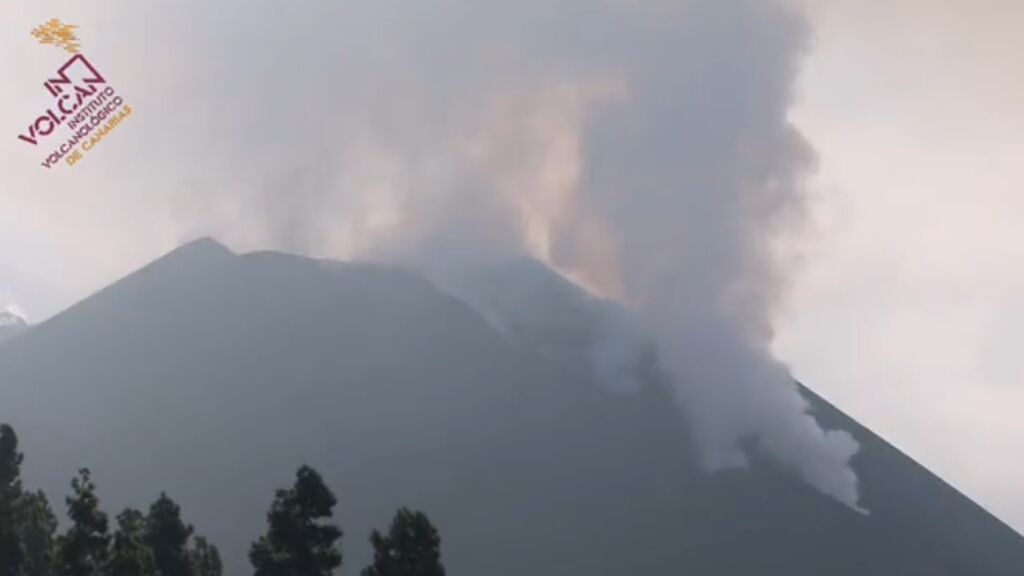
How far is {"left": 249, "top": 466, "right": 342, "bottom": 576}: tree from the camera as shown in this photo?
131ft

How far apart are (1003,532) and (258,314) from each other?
4555 inches

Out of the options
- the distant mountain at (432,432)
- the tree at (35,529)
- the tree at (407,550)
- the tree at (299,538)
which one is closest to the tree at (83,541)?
the tree at (299,538)

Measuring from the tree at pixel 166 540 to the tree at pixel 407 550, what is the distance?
9.56m

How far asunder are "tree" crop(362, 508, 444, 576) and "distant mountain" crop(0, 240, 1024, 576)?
85.5m

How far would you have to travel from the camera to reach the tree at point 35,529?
5141 centimetres

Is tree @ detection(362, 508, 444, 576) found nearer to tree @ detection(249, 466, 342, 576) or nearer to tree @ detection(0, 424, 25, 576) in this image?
tree @ detection(249, 466, 342, 576)

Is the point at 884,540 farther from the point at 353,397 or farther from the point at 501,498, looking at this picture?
the point at 353,397

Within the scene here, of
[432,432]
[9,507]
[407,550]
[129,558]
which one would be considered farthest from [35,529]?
[432,432]

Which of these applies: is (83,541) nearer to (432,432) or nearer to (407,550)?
(407,550)

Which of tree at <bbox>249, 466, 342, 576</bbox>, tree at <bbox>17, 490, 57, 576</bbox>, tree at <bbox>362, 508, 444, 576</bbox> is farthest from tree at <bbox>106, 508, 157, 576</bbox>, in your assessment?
tree at <bbox>17, 490, 57, 576</bbox>

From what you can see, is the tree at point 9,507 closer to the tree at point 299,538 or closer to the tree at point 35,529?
the tree at point 35,529

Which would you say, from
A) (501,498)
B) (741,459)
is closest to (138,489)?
(501,498)

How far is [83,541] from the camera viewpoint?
38844 mm

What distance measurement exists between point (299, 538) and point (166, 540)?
299 inches
